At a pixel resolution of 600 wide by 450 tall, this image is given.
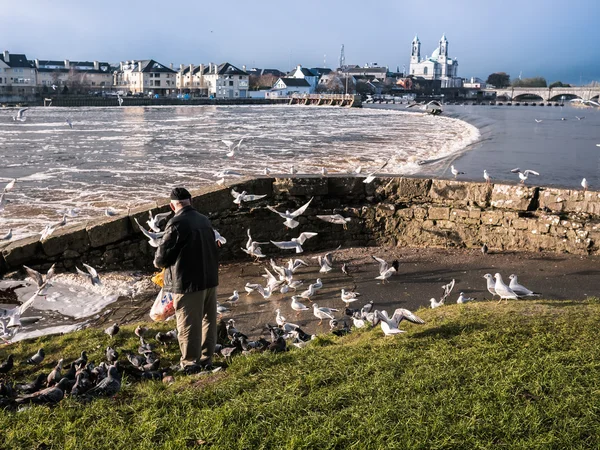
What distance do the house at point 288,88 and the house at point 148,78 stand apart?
24635mm

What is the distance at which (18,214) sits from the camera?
14297mm

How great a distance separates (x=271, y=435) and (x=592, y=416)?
218 centimetres

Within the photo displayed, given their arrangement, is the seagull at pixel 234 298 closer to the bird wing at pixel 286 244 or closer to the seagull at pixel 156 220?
the seagull at pixel 156 220

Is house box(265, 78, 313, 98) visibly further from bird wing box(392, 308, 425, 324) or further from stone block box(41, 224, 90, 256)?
bird wing box(392, 308, 425, 324)

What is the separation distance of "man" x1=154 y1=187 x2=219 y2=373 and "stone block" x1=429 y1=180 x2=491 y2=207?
6.67 m

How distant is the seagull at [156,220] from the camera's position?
9673 millimetres

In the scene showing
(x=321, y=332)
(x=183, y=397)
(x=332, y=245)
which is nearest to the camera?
(x=183, y=397)

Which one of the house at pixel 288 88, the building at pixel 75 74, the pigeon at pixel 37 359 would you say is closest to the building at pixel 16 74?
the building at pixel 75 74

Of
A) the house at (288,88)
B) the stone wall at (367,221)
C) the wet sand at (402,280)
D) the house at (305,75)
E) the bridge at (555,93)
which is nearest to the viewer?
the wet sand at (402,280)

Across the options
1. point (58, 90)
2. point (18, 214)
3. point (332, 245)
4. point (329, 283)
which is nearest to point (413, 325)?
point (329, 283)

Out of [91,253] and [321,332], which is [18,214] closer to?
[91,253]

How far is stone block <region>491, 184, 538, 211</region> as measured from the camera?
35.0 feet

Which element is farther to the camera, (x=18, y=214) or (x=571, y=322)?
(x=18, y=214)

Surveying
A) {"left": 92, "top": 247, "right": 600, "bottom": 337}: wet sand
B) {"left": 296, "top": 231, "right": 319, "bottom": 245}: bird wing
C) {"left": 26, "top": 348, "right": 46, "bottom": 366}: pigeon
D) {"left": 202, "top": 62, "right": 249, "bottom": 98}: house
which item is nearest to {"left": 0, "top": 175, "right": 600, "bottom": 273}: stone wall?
{"left": 92, "top": 247, "right": 600, "bottom": 337}: wet sand
